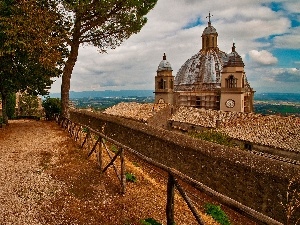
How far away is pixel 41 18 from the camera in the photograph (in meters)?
14.4

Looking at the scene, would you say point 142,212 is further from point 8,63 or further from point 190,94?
point 190,94

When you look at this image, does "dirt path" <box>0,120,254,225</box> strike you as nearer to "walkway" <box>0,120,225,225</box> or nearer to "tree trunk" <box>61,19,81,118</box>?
"walkway" <box>0,120,225,225</box>

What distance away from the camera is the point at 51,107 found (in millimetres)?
25469

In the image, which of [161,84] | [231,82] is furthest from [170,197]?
[161,84]

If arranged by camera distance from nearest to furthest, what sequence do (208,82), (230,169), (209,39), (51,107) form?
(230,169)
(51,107)
(208,82)
(209,39)

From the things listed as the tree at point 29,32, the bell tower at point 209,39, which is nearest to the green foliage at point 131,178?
the tree at point 29,32

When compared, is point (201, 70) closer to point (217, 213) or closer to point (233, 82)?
point (233, 82)

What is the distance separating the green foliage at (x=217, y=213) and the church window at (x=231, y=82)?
36755 mm

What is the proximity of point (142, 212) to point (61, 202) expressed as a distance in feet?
7.14

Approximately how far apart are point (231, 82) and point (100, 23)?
31.1 m

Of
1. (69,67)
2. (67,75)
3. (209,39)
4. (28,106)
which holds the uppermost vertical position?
(209,39)

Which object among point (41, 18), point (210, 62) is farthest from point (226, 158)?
point (210, 62)

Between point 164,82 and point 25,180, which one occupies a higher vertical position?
point 164,82

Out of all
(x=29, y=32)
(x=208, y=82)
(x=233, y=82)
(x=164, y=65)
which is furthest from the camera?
(x=164, y=65)
